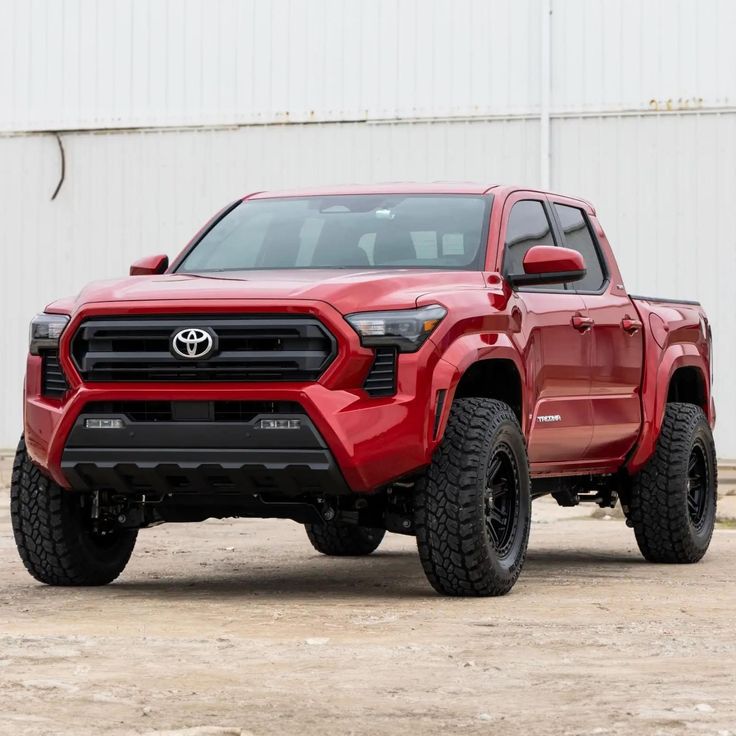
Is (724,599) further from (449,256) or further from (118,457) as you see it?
(118,457)

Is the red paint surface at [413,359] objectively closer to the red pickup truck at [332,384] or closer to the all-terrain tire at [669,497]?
the red pickup truck at [332,384]

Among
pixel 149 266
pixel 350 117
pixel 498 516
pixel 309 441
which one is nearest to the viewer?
pixel 309 441

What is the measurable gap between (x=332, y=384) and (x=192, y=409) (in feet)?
2.02

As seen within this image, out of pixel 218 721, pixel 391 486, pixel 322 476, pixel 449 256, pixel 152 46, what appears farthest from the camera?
pixel 152 46

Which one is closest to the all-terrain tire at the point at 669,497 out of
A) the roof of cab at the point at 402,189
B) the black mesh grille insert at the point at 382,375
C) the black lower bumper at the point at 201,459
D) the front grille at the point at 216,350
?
the roof of cab at the point at 402,189

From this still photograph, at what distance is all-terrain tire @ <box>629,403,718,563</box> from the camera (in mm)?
10055

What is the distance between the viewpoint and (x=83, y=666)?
19.5 ft

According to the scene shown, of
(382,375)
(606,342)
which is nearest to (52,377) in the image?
(382,375)

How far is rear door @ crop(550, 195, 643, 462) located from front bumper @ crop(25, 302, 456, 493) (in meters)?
1.96

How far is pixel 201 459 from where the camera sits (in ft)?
24.7

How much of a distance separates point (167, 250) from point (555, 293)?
12905 millimetres

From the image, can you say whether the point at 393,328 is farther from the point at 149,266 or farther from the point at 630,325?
the point at 630,325

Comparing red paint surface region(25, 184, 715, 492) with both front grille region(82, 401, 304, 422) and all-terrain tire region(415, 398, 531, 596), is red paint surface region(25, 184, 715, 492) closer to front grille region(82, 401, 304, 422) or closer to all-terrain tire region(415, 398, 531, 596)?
front grille region(82, 401, 304, 422)

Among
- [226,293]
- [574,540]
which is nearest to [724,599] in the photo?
[226,293]
